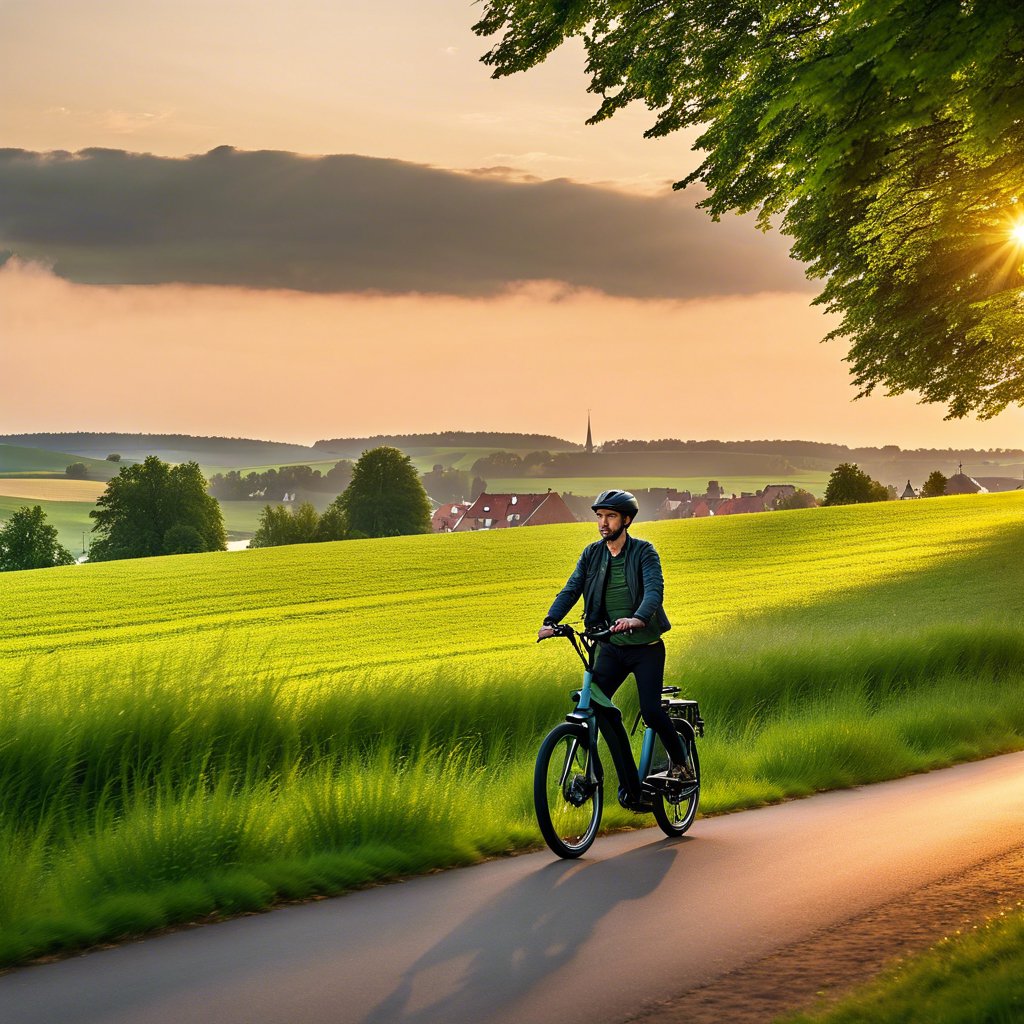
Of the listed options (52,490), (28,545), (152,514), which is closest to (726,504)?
(152,514)

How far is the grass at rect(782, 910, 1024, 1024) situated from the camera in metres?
5.15

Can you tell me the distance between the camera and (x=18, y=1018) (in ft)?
17.4

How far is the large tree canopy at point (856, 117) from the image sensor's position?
6.85m

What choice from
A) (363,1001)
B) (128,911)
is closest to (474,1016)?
(363,1001)

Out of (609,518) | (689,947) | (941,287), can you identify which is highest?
(941,287)

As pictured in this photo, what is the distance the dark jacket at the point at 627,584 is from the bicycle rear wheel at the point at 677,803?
1202 mm

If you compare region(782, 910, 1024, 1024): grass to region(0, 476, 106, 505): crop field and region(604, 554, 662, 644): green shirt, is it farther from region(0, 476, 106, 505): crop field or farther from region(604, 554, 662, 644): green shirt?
region(0, 476, 106, 505): crop field

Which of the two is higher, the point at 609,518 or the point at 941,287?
the point at 941,287

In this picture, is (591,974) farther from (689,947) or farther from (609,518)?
(609,518)

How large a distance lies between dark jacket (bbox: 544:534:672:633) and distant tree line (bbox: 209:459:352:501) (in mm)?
150627

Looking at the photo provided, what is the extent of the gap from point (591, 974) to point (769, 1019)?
3.12 ft

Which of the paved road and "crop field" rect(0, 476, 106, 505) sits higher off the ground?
"crop field" rect(0, 476, 106, 505)

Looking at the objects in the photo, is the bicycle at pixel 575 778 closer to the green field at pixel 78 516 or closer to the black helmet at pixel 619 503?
the black helmet at pixel 619 503

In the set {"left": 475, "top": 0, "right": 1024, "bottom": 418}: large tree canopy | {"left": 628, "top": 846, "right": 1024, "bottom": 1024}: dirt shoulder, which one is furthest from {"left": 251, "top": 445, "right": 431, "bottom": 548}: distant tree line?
{"left": 628, "top": 846, "right": 1024, "bottom": 1024}: dirt shoulder
